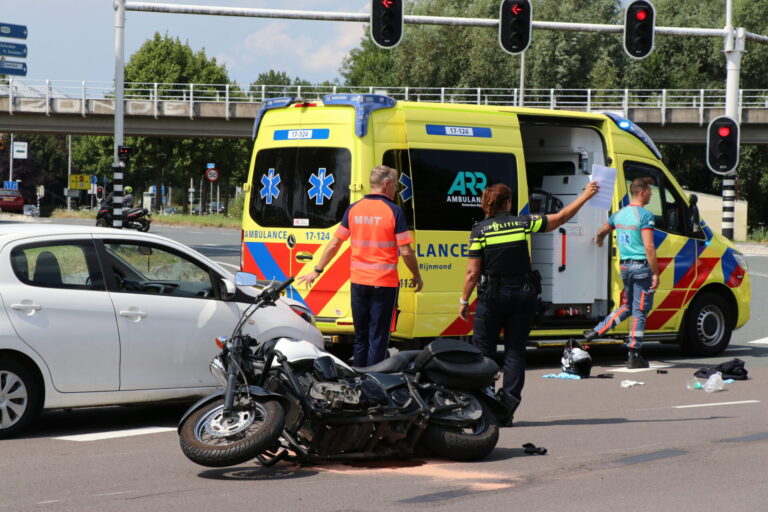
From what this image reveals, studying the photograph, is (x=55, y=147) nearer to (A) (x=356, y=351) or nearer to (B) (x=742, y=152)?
(B) (x=742, y=152)

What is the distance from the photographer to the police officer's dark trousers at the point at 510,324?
8.33m

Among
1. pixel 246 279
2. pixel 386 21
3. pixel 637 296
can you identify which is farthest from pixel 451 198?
pixel 386 21

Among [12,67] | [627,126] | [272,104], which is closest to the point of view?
[272,104]

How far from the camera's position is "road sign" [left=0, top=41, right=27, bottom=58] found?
2590 centimetres

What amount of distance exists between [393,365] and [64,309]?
2.37m

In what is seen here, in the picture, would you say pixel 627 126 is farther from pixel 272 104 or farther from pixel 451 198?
pixel 272 104

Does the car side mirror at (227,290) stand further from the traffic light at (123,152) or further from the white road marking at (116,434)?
the traffic light at (123,152)

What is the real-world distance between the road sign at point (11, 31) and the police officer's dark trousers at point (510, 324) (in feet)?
66.0

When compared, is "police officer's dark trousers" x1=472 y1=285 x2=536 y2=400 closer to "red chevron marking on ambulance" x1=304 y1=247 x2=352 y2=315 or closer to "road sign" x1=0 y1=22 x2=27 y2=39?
"red chevron marking on ambulance" x1=304 y1=247 x2=352 y2=315

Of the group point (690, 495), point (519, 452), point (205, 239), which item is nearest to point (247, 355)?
point (519, 452)

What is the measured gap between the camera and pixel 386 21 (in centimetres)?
2019

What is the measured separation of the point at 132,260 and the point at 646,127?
49.5 m

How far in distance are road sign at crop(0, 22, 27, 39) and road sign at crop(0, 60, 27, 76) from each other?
604mm

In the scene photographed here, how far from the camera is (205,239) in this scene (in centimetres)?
4600
